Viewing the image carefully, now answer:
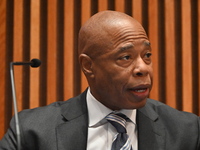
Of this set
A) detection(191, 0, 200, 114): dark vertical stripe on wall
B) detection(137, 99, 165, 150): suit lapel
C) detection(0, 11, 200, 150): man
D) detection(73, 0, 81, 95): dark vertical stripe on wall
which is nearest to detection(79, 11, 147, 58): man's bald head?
detection(0, 11, 200, 150): man

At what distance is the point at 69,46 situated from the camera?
2082 millimetres

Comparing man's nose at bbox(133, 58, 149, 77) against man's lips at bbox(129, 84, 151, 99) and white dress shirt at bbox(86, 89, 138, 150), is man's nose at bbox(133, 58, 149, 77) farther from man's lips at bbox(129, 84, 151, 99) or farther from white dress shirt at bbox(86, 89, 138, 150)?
white dress shirt at bbox(86, 89, 138, 150)

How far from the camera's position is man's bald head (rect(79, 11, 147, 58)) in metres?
1.28

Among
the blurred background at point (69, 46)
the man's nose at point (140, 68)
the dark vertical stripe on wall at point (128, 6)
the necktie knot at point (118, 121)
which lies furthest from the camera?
the dark vertical stripe on wall at point (128, 6)

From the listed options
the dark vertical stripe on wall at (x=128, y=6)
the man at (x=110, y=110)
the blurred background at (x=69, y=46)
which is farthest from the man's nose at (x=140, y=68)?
the dark vertical stripe on wall at (x=128, y=6)

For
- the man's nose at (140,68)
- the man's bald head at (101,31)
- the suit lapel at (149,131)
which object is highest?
the man's bald head at (101,31)

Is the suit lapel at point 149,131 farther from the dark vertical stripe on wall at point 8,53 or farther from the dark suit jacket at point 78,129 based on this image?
the dark vertical stripe on wall at point 8,53

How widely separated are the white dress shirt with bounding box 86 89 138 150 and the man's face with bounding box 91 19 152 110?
0.13m

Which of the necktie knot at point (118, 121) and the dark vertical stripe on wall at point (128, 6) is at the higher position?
the dark vertical stripe on wall at point (128, 6)

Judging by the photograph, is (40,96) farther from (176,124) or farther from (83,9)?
(176,124)

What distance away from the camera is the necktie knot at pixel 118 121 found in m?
1.33

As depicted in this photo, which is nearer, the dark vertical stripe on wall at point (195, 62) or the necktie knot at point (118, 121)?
the necktie knot at point (118, 121)

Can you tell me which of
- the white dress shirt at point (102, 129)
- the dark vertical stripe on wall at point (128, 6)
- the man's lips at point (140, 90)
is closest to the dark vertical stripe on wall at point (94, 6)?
the dark vertical stripe on wall at point (128, 6)

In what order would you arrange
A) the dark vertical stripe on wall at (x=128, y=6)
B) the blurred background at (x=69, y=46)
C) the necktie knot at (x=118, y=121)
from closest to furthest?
the necktie knot at (x=118, y=121) → the blurred background at (x=69, y=46) → the dark vertical stripe on wall at (x=128, y=6)
